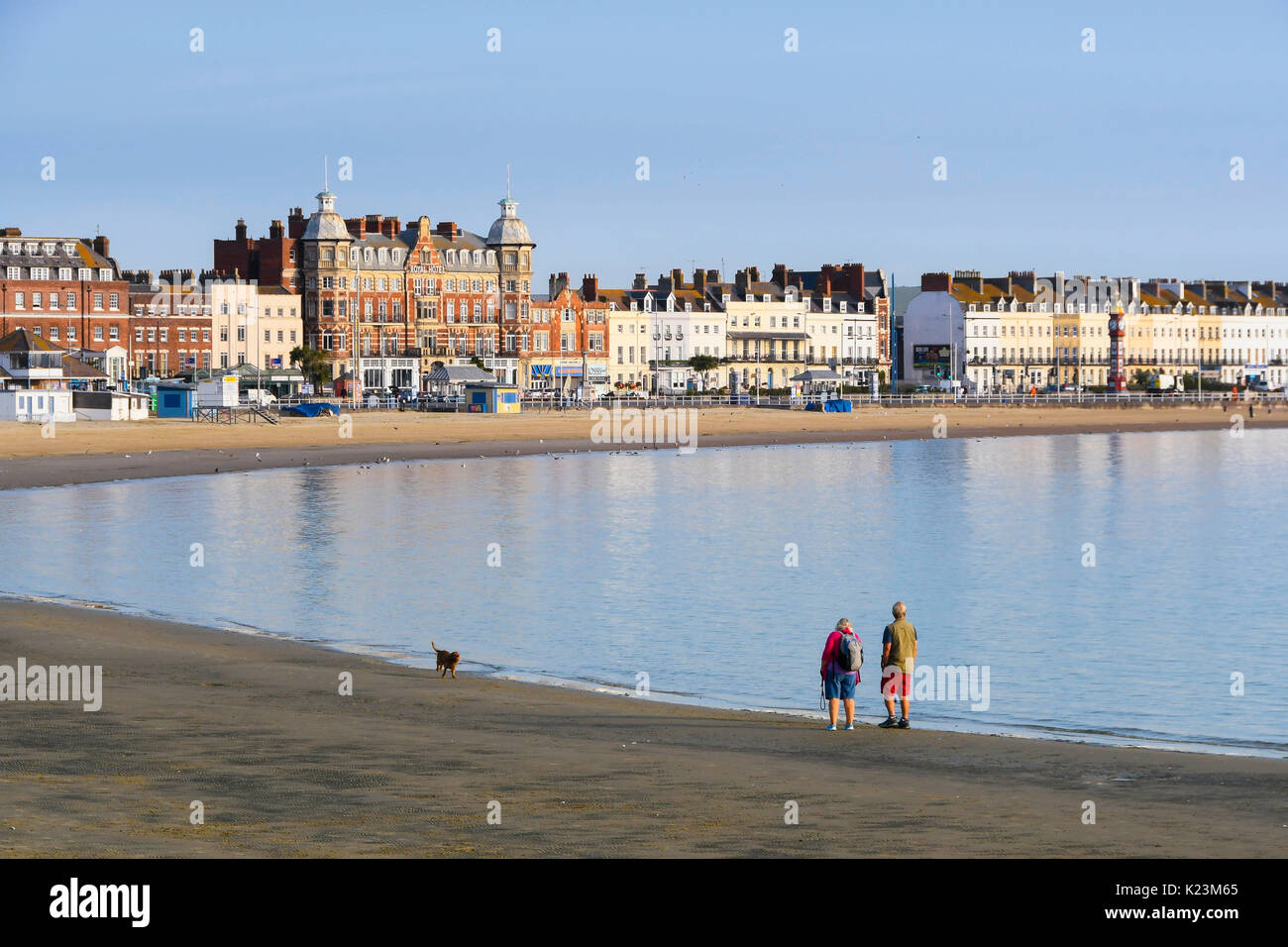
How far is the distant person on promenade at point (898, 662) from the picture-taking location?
60.5 ft

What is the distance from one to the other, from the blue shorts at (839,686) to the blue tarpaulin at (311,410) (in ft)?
257

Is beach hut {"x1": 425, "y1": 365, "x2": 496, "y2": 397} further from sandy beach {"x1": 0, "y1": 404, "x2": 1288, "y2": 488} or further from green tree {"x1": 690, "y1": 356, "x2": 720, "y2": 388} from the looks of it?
green tree {"x1": 690, "y1": 356, "x2": 720, "y2": 388}

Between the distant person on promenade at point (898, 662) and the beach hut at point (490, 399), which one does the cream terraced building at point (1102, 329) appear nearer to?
the beach hut at point (490, 399)

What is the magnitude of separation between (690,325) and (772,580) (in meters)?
99.5

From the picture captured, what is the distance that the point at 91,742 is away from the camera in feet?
51.6

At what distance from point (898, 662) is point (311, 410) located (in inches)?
3124

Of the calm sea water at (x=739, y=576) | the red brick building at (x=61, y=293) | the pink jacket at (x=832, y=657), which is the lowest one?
the calm sea water at (x=739, y=576)

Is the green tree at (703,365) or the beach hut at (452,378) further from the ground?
the green tree at (703,365)

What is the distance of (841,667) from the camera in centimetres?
1838

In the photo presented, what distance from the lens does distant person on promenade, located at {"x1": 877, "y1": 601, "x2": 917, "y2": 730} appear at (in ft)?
60.5

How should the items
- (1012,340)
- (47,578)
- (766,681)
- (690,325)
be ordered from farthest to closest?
(1012,340) → (690,325) → (47,578) → (766,681)

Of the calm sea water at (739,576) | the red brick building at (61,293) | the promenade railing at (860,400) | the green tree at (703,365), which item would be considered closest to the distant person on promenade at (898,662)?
the calm sea water at (739,576)
